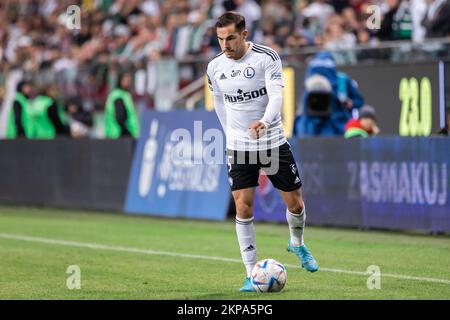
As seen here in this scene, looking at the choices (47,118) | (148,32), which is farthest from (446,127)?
(148,32)

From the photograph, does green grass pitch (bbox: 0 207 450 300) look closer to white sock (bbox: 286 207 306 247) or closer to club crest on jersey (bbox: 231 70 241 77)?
white sock (bbox: 286 207 306 247)

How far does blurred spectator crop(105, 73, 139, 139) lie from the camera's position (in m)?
23.1

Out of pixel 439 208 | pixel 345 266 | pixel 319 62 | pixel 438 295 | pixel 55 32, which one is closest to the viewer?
pixel 438 295

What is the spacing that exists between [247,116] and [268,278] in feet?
5.19

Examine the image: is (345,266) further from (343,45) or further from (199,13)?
(199,13)

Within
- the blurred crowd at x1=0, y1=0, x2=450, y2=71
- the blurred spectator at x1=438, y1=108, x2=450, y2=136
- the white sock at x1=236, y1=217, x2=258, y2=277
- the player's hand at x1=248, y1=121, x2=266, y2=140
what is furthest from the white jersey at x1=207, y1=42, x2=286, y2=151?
the blurred crowd at x1=0, y1=0, x2=450, y2=71

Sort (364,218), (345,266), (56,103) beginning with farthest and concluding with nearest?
(56,103) → (364,218) → (345,266)

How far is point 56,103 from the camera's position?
976 inches

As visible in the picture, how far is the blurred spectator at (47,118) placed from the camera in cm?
2461

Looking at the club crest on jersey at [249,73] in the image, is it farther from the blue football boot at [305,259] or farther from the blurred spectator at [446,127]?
the blurred spectator at [446,127]

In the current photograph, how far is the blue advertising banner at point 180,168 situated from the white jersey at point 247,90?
7.60m

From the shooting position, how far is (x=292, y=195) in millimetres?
10727
